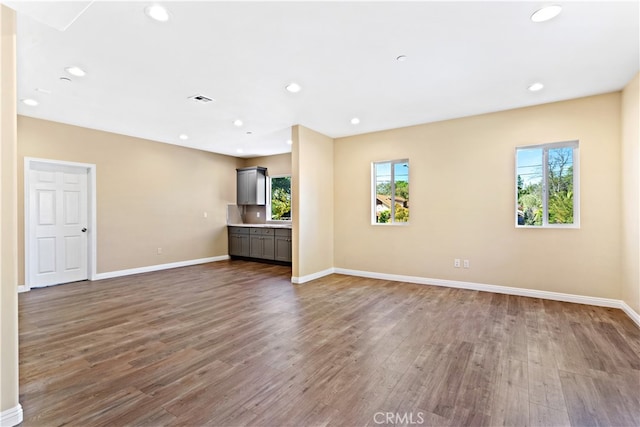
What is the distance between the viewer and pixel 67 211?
5105 mm

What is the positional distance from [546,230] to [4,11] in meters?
5.73

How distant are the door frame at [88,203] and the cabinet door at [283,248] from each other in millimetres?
3418

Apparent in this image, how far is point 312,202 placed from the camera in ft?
17.6

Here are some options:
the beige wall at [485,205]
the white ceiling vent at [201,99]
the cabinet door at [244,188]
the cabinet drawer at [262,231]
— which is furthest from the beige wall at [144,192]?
the beige wall at [485,205]

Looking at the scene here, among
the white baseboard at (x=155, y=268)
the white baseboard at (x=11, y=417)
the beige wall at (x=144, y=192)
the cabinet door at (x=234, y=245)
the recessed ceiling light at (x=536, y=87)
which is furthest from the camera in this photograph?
the cabinet door at (x=234, y=245)

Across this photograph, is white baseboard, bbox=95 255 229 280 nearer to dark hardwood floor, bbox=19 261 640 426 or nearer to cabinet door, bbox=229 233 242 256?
cabinet door, bbox=229 233 242 256

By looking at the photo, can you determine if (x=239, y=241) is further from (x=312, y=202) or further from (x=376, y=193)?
(x=376, y=193)

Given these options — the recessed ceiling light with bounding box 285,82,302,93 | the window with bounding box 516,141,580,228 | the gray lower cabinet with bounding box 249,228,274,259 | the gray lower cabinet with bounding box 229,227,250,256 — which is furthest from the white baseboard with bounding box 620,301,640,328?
the gray lower cabinet with bounding box 229,227,250,256

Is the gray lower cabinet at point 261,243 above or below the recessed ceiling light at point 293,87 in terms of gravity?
below

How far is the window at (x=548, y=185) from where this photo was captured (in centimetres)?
402

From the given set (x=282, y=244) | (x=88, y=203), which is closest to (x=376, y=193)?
(x=282, y=244)

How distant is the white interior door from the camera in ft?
15.6

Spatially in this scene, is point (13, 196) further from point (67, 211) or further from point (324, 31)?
point (67, 211)

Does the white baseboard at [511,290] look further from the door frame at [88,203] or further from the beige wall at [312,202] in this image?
the door frame at [88,203]
